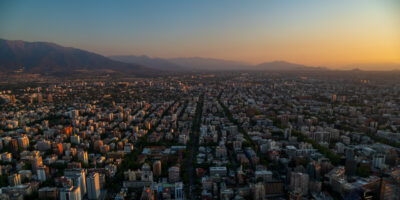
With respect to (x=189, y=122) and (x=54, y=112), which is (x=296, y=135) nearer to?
(x=189, y=122)

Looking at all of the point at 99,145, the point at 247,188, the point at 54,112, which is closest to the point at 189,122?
the point at 99,145

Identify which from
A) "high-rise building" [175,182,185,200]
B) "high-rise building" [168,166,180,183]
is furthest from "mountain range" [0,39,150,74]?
"high-rise building" [175,182,185,200]

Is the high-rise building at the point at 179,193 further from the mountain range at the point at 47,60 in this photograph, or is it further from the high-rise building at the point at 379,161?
the mountain range at the point at 47,60

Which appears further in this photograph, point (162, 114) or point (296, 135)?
point (162, 114)

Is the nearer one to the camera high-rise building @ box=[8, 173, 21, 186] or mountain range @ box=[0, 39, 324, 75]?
high-rise building @ box=[8, 173, 21, 186]

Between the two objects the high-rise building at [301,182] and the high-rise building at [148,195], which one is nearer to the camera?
the high-rise building at [148,195]

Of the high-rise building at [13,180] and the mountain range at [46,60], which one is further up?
the mountain range at [46,60]

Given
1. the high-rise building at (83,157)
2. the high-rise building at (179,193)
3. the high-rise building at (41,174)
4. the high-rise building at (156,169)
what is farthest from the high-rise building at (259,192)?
the high-rise building at (41,174)

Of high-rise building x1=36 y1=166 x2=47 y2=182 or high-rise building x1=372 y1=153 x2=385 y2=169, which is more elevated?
high-rise building x1=372 y1=153 x2=385 y2=169

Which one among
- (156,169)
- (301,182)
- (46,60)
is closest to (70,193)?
(156,169)

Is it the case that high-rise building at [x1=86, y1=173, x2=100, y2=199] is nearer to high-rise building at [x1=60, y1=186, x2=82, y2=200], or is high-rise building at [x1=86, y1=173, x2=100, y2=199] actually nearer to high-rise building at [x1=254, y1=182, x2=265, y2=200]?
high-rise building at [x1=60, y1=186, x2=82, y2=200]

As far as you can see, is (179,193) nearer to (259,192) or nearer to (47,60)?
(259,192)
